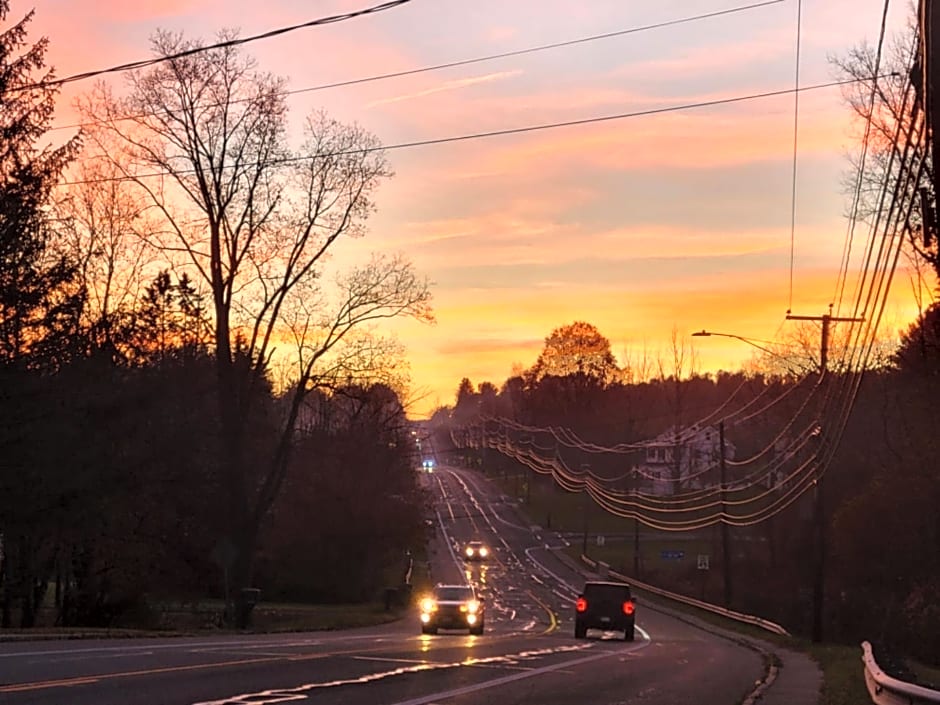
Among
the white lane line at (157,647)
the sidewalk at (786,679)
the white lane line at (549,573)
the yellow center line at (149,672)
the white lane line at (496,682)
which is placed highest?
the white lane line at (549,573)

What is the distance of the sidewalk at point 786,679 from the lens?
1875cm

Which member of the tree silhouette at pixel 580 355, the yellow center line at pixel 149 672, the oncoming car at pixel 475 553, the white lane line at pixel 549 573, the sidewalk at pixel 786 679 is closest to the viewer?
the yellow center line at pixel 149 672

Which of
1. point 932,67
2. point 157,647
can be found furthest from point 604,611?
point 932,67

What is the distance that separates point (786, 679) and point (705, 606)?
38035 mm

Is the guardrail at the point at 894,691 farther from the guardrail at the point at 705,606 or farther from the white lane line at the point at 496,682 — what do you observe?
the guardrail at the point at 705,606

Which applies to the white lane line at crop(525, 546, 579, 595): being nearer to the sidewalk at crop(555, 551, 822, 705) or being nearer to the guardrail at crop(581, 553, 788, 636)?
the guardrail at crop(581, 553, 788, 636)

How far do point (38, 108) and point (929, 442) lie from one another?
28.6 meters

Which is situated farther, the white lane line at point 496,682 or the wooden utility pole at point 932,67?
the white lane line at point 496,682

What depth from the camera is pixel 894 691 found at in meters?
13.4

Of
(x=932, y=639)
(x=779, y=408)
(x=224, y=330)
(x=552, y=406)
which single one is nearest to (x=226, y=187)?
(x=224, y=330)

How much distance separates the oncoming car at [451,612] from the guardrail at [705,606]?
42.3 feet

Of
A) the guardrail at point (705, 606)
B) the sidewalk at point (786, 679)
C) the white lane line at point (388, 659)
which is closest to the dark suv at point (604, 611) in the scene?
the sidewalk at point (786, 679)

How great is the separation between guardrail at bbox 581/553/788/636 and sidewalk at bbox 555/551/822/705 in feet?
7.61

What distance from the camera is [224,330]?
42.6m
